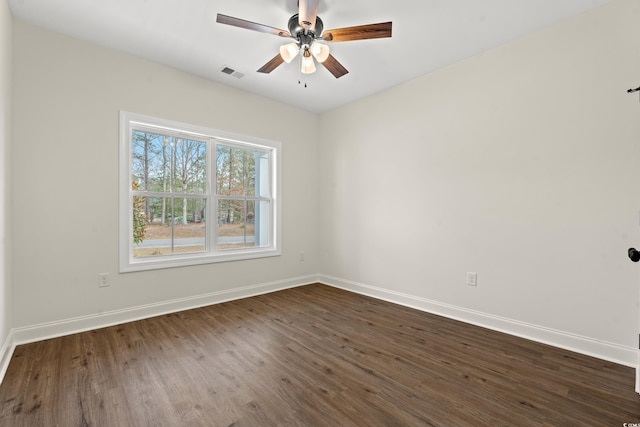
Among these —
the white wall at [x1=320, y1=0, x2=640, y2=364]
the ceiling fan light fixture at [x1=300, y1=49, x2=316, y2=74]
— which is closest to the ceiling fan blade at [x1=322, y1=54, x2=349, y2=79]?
the ceiling fan light fixture at [x1=300, y1=49, x2=316, y2=74]

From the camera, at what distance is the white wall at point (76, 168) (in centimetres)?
252

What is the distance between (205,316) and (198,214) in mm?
1240

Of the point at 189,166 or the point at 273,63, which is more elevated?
the point at 273,63

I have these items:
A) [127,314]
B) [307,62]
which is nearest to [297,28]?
[307,62]

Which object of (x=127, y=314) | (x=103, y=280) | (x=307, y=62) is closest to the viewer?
(x=307, y=62)

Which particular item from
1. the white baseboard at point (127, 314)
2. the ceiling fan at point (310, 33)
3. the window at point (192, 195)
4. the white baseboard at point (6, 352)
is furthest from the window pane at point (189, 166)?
the white baseboard at point (6, 352)

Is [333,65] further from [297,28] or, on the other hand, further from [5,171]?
[5,171]

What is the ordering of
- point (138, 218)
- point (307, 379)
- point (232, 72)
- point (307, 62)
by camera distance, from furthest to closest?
point (232, 72)
point (138, 218)
point (307, 62)
point (307, 379)

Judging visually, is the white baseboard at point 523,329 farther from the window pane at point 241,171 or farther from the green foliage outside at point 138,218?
the green foliage outside at point 138,218

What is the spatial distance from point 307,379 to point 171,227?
243cm

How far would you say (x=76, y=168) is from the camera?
2.75 meters

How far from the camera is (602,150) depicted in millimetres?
2305

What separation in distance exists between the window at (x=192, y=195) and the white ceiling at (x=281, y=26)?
746 millimetres

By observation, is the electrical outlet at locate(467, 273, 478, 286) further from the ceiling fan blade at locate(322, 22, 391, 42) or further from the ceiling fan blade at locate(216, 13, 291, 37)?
the ceiling fan blade at locate(216, 13, 291, 37)
